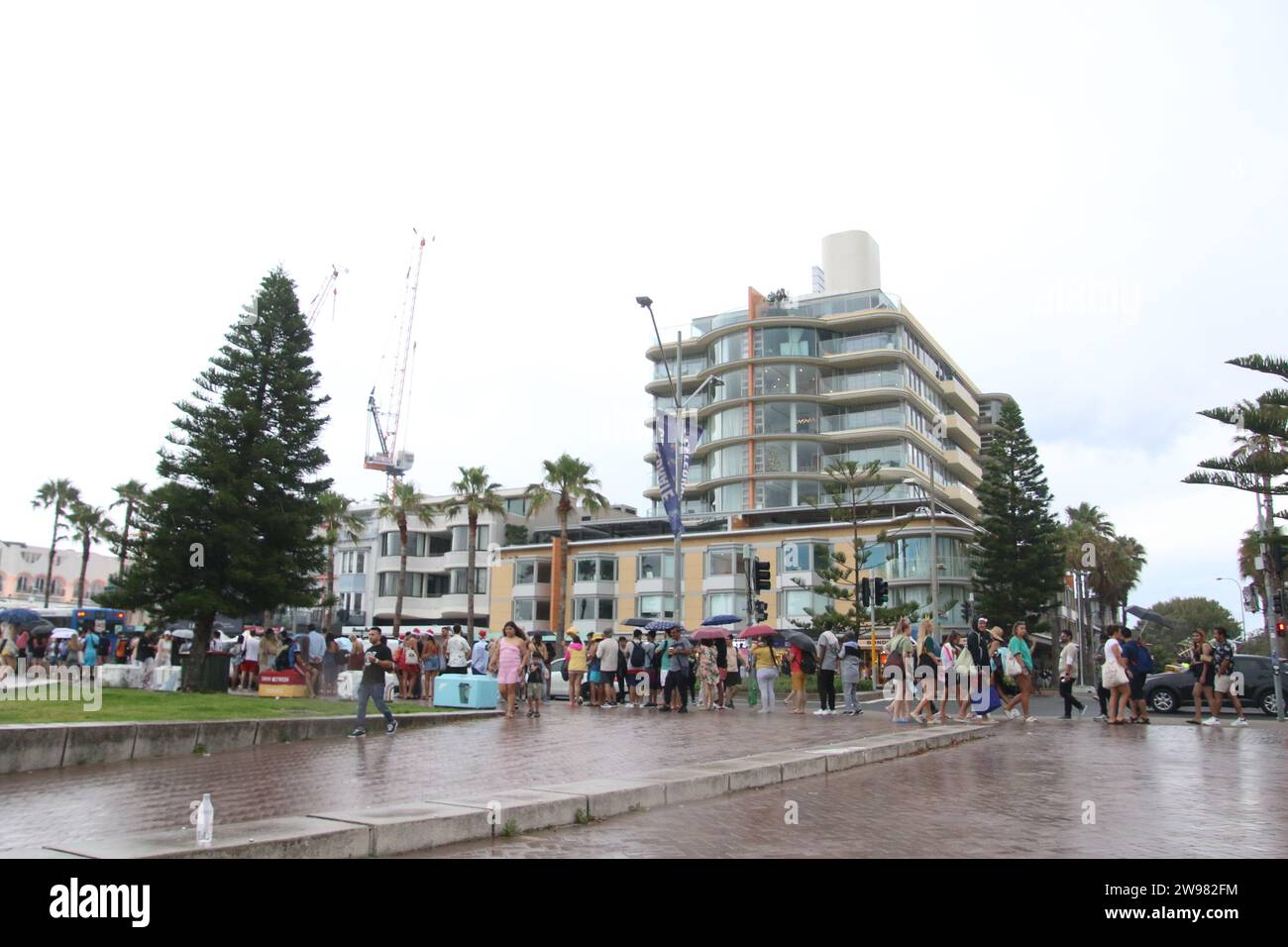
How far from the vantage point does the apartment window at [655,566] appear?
58812 mm

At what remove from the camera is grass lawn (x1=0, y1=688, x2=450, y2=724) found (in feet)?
41.0

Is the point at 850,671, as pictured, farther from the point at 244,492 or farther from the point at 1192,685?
the point at 244,492

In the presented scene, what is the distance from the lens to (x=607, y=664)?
22297 millimetres

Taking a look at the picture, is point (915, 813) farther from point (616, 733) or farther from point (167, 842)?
point (616, 733)

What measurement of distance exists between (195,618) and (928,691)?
18.4 m

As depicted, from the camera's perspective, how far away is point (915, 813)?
25.5 ft

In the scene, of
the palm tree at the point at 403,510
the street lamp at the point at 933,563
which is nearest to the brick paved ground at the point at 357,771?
the street lamp at the point at 933,563

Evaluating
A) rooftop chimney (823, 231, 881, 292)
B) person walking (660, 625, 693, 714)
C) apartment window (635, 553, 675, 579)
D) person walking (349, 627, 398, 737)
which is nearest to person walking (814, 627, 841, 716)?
person walking (660, 625, 693, 714)

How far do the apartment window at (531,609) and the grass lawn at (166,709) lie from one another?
45.6m

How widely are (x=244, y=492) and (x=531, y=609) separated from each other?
39.2 metres

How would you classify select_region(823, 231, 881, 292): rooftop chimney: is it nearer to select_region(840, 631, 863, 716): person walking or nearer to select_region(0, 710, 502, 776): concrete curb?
select_region(840, 631, 863, 716): person walking

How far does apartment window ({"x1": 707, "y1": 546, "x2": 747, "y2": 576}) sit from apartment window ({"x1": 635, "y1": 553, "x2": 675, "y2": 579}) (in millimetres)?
2652

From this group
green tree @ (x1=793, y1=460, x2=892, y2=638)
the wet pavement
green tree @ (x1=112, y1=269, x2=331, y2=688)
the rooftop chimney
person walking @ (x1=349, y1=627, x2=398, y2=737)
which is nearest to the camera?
the wet pavement
